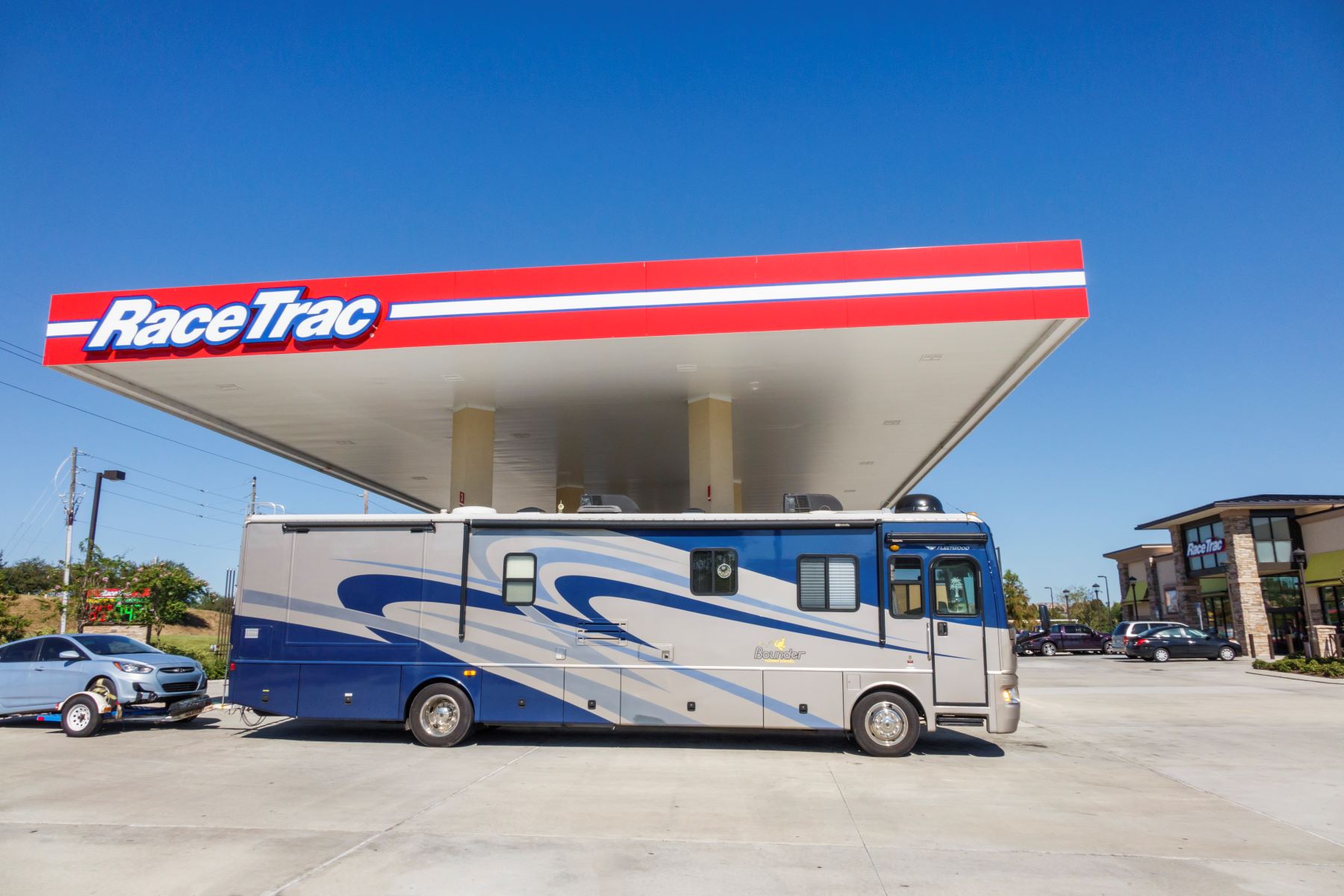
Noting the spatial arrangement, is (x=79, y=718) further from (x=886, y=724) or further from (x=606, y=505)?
(x=886, y=724)

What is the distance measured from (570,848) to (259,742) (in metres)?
7.32

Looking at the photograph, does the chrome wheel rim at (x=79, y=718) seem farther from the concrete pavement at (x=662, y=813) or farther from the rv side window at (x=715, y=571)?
the rv side window at (x=715, y=571)

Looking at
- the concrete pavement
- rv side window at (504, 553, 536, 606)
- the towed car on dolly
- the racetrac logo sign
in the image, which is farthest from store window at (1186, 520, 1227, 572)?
the towed car on dolly

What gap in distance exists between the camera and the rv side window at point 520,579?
1134cm

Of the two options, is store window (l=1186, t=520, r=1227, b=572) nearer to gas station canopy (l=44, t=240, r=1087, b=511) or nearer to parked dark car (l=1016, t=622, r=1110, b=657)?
parked dark car (l=1016, t=622, r=1110, b=657)

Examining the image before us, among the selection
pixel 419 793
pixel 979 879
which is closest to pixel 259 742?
pixel 419 793

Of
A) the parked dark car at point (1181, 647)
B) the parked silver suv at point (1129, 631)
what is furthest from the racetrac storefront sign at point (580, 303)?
the parked silver suv at point (1129, 631)

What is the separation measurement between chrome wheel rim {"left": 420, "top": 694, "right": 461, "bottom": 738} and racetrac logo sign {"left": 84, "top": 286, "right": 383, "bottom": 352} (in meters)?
5.65

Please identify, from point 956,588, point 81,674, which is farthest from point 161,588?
point 956,588

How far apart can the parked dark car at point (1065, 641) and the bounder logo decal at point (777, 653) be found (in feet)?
109

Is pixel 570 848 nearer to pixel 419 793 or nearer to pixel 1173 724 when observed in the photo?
pixel 419 793

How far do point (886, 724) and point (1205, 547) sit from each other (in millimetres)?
37459

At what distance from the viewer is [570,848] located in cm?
640

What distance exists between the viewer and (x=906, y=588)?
10.8 metres
